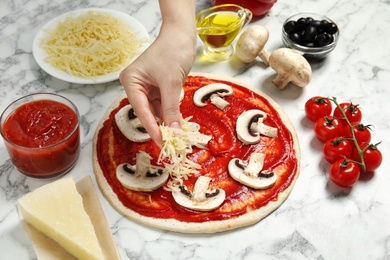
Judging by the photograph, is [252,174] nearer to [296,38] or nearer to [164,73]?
[164,73]

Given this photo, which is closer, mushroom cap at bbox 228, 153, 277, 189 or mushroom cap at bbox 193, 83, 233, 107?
mushroom cap at bbox 228, 153, 277, 189

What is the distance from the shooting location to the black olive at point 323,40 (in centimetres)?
438

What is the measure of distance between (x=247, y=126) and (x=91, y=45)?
4.55 ft

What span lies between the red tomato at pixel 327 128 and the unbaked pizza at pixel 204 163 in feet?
0.56

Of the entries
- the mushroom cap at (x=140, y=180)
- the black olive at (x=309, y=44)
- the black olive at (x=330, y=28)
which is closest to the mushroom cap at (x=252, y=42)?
the black olive at (x=309, y=44)

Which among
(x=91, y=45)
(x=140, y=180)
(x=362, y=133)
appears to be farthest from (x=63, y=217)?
(x=362, y=133)

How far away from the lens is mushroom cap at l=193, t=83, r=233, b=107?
13.5 ft

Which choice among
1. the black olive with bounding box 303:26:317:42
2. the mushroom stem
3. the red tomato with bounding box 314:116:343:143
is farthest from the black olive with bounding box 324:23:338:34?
the red tomato with bounding box 314:116:343:143

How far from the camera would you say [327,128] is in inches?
152

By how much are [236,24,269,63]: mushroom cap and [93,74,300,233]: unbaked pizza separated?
0.35 metres

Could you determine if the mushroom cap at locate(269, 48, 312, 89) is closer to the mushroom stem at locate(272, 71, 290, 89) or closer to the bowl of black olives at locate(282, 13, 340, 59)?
the mushroom stem at locate(272, 71, 290, 89)

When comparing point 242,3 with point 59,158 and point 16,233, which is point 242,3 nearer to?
point 59,158

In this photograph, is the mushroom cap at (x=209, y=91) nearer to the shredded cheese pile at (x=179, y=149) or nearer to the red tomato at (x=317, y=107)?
the shredded cheese pile at (x=179, y=149)

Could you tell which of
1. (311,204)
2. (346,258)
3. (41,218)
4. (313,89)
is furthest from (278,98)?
(41,218)
